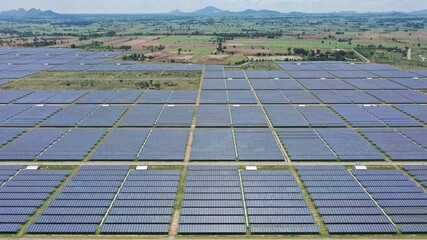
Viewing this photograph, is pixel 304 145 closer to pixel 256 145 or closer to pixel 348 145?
pixel 348 145

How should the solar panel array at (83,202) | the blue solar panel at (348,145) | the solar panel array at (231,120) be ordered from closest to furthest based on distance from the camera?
the solar panel array at (83,202), the blue solar panel at (348,145), the solar panel array at (231,120)

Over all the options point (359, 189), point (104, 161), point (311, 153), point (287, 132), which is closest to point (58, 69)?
point (104, 161)

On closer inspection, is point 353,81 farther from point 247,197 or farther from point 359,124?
point 247,197

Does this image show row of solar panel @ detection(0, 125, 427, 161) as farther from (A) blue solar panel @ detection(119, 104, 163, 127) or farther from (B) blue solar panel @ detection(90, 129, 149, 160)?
(A) blue solar panel @ detection(119, 104, 163, 127)

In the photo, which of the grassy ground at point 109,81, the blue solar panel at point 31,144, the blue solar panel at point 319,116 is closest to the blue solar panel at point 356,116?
the blue solar panel at point 319,116

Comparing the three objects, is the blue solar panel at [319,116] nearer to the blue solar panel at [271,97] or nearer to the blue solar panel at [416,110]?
the blue solar panel at [271,97]
